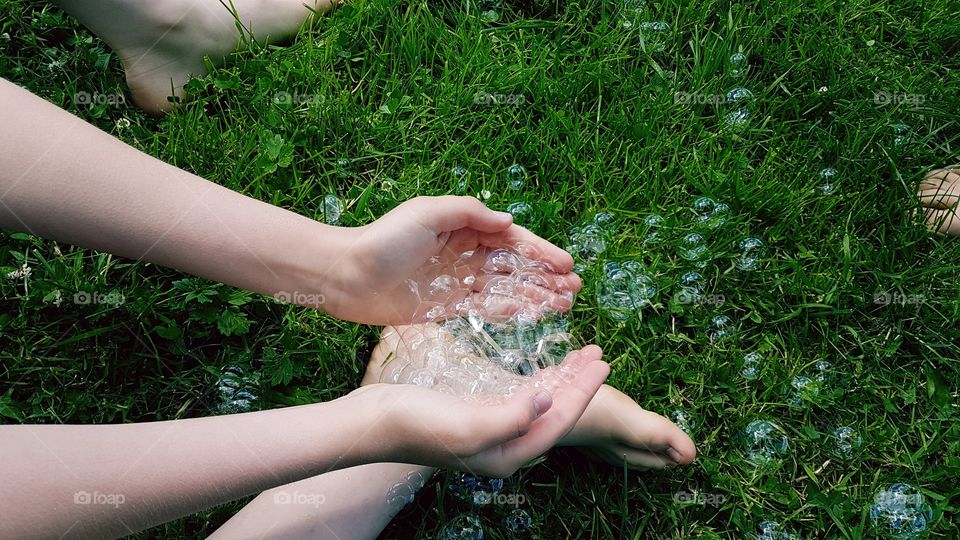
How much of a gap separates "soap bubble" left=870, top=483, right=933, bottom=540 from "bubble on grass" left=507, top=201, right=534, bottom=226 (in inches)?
50.6

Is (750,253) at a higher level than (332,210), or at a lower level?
lower

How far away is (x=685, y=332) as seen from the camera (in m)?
2.29

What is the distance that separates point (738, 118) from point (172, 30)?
193cm

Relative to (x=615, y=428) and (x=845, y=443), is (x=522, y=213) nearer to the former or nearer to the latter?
(x=615, y=428)

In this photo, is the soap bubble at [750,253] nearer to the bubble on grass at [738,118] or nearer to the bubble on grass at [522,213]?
the bubble on grass at [738,118]

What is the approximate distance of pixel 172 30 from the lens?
96.7 inches

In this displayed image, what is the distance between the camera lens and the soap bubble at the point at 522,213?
2.38 meters

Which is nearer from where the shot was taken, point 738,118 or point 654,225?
point 654,225

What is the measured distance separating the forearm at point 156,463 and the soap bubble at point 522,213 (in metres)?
0.98

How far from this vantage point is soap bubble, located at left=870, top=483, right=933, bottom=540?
6.48ft

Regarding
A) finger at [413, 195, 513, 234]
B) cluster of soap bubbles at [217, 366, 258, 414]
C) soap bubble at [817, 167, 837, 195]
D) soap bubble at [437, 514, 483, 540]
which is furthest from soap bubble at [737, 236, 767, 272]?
cluster of soap bubbles at [217, 366, 258, 414]

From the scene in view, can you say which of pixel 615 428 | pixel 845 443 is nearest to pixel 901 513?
pixel 845 443

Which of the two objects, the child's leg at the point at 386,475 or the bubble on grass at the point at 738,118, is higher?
the bubble on grass at the point at 738,118

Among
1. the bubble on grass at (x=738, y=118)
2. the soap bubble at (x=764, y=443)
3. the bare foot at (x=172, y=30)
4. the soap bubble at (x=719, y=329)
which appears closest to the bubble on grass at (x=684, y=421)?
the soap bubble at (x=764, y=443)
